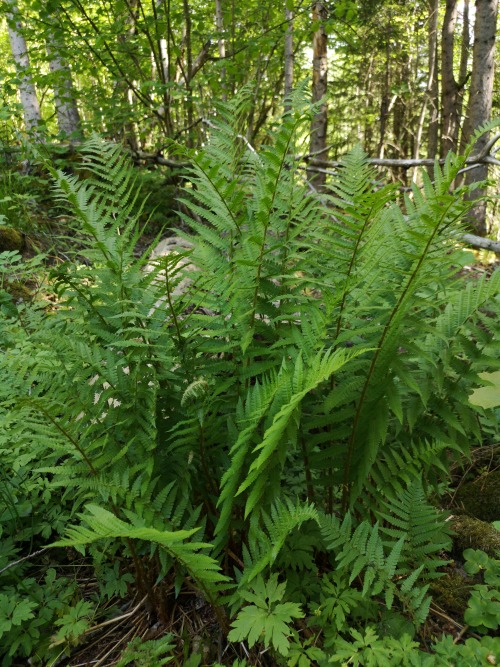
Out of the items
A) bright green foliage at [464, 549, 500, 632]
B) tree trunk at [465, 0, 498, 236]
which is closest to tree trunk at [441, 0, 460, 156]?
tree trunk at [465, 0, 498, 236]

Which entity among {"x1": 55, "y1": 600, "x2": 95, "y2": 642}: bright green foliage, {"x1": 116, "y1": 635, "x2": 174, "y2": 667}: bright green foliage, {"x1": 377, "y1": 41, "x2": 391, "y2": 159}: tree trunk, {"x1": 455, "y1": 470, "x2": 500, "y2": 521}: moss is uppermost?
{"x1": 377, "y1": 41, "x2": 391, "y2": 159}: tree trunk

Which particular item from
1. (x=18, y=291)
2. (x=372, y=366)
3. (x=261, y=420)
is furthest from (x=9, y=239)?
(x=372, y=366)

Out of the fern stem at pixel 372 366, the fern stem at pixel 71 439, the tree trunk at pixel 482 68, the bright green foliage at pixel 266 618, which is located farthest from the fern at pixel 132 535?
the tree trunk at pixel 482 68

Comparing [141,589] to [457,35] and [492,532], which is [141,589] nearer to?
[492,532]

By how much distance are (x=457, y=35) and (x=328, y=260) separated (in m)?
12.8

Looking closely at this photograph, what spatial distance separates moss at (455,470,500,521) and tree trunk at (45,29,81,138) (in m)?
4.18

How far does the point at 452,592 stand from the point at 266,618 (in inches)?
28.0

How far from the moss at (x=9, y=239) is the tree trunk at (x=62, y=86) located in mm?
1048

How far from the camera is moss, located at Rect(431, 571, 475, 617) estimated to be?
1.42 m

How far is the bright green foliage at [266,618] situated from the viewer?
3.34 feet

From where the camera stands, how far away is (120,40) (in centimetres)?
460

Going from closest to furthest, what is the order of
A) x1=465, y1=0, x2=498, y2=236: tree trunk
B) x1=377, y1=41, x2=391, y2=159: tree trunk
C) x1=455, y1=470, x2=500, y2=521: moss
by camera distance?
1. x1=455, y1=470, x2=500, y2=521: moss
2. x1=465, y1=0, x2=498, y2=236: tree trunk
3. x1=377, y1=41, x2=391, y2=159: tree trunk

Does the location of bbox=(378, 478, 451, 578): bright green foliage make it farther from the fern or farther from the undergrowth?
the fern

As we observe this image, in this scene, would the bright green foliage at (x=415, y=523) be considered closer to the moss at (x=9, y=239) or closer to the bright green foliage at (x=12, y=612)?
the bright green foliage at (x=12, y=612)
